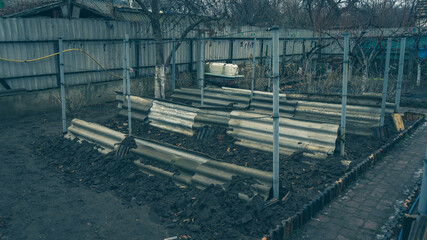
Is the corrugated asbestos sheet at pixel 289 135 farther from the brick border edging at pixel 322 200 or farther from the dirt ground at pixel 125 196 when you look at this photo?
the brick border edging at pixel 322 200

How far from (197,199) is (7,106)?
8611mm

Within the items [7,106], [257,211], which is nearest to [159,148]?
[257,211]

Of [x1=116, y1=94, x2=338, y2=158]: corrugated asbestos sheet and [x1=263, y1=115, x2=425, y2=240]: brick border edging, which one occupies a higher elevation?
[x1=116, y1=94, x2=338, y2=158]: corrugated asbestos sheet

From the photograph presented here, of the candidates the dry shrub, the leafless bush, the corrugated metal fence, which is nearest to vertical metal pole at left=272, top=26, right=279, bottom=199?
the corrugated metal fence

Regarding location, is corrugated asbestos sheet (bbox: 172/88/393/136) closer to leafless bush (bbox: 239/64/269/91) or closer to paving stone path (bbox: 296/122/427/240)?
paving stone path (bbox: 296/122/427/240)

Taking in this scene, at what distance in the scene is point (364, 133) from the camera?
8531 millimetres

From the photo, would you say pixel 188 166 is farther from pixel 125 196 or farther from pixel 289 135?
pixel 289 135

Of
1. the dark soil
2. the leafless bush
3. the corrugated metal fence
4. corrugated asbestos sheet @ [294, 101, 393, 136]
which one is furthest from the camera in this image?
the leafless bush

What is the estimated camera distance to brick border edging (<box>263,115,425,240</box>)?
449cm

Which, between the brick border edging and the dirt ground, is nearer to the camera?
the brick border edging

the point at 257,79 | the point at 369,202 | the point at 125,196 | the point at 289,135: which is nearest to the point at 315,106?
the point at 289,135

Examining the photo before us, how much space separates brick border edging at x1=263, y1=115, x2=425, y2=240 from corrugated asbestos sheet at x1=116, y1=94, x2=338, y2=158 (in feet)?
2.27

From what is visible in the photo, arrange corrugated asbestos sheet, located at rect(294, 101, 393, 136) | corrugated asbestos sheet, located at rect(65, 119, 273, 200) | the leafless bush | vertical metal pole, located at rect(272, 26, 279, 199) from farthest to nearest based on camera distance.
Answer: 1. the leafless bush
2. corrugated asbestos sheet, located at rect(294, 101, 393, 136)
3. corrugated asbestos sheet, located at rect(65, 119, 273, 200)
4. vertical metal pole, located at rect(272, 26, 279, 199)

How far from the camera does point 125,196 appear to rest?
5.67 m
